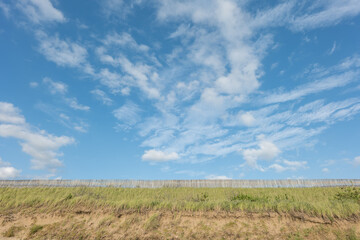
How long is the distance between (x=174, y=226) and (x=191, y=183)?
20810 millimetres

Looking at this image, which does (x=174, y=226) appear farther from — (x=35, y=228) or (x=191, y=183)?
(x=191, y=183)

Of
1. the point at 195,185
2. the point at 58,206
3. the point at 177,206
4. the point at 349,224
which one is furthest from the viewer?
the point at 195,185

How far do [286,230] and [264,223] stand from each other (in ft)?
2.29

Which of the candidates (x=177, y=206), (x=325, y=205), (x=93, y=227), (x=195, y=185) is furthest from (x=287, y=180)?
(x=93, y=227)

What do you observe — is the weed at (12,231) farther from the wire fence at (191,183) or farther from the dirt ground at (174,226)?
the wire fence at (191,183)

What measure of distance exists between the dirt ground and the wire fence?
19.2m

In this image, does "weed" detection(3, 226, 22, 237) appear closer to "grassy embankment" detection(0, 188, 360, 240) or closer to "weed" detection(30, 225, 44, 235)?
"grassy embankment" detection(0, 188, 360, 240)

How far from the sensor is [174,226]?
8305mm

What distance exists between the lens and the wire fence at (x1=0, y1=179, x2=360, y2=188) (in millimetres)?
28578

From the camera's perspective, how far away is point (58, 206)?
9.87m

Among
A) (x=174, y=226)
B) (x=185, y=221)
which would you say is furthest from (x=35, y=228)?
(x=185, y=221)

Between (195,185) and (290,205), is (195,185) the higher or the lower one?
the higher one

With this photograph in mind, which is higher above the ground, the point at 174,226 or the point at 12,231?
the point at 174,226

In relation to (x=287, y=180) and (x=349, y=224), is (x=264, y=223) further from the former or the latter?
(x=287, y=180)
